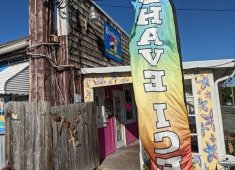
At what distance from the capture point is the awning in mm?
7066

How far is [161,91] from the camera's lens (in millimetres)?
4617

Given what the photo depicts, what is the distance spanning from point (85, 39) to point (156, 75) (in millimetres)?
A: 4979

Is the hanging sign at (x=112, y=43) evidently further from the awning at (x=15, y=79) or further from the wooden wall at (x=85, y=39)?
the awning at (x=15, y=79)

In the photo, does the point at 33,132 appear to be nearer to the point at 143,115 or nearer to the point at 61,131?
the point at 61,131

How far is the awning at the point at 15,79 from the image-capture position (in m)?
7.07

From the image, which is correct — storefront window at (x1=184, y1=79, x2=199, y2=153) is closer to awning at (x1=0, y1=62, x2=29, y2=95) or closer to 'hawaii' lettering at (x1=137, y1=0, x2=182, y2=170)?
'hawaii' lettering at (x1=137, y1=0, x2=182, y2=170)

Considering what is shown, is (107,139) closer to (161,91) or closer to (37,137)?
(37,137)

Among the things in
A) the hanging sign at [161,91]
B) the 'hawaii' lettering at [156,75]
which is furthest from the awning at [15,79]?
the 'hawaii' lettering at [156,75]

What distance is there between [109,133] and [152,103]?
5465mm

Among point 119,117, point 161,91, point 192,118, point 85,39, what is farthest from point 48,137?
point 119,117

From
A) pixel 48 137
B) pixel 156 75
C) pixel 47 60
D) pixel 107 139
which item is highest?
pixel 47 60

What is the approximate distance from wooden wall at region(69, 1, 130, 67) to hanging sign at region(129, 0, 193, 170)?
3.62 meters

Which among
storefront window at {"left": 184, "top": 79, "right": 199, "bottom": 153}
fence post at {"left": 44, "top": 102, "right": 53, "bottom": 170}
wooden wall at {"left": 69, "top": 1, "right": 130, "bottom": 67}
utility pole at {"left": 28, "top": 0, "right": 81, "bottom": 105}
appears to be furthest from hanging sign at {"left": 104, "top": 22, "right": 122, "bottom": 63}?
fence post at {"left": 44, "top": 102, "right": 53, "bottom": 170}

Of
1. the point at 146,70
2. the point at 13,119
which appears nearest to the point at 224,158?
the point at 146,70
